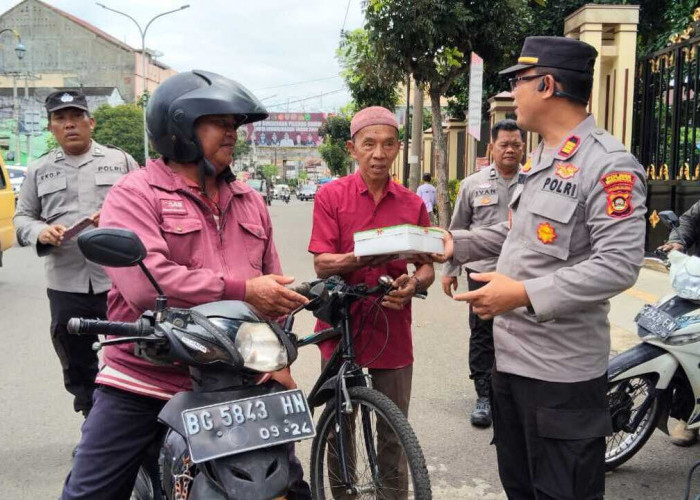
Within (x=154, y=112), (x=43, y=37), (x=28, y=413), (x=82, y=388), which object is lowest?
(x=28, y=413)

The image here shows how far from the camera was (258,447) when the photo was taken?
5.96 ft

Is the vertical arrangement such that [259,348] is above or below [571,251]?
below

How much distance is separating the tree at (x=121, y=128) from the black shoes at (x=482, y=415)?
4076cm

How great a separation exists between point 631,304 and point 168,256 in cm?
669

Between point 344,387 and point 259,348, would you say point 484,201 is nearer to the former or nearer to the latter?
point 344,387

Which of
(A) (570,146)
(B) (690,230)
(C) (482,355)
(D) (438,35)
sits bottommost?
(C) (482,355)

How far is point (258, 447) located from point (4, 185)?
30.6 feet

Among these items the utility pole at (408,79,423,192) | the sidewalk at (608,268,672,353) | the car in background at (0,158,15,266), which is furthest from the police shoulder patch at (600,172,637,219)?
the utility pole at (408,79,423,192)

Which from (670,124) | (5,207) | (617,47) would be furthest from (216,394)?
(617,47)

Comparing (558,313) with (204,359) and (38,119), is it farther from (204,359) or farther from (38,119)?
(38,119)

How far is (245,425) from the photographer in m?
1.85

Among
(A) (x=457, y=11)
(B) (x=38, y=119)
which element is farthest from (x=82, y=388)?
(B) (x=38, y=119)

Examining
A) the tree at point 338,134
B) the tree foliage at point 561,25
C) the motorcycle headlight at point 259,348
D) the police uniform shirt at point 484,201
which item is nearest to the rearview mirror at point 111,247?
the motorcycle headlight at point 259,348

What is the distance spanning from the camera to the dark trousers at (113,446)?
2059mm
